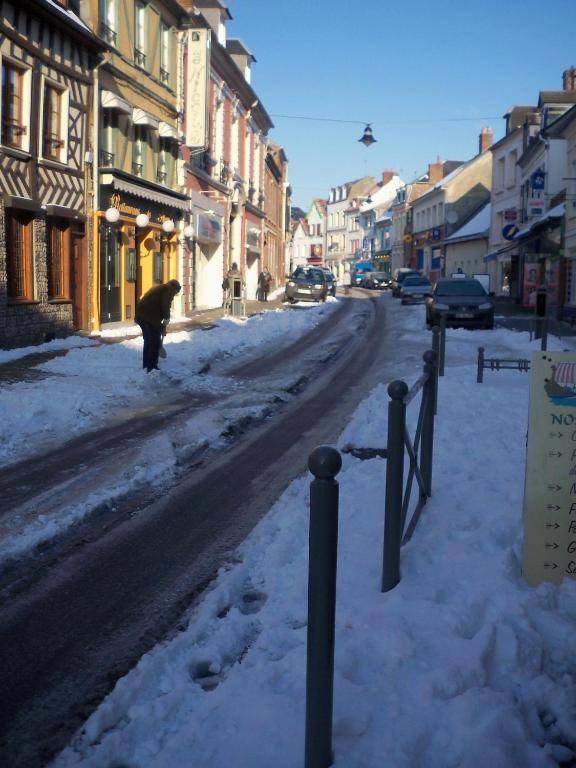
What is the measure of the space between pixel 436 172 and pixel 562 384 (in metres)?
70.5

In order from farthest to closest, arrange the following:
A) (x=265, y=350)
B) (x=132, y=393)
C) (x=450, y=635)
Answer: (x=265, y=350) < (x=132, y=393) < (x=450, y=635)

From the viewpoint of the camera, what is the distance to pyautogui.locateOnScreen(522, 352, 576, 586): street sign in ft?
13.0

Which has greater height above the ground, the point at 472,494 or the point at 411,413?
the point at 411,413

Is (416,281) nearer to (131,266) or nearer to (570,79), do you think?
(570,79)

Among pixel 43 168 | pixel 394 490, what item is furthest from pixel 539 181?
pixel 394 490

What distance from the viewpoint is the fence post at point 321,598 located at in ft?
8.38

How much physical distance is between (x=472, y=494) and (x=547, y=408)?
6.24ft

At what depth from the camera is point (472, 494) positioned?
227 inches

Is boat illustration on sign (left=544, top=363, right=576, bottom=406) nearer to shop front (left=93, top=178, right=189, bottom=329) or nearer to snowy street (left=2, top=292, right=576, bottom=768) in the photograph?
snowy street (left=2, top=292, right=576, bottom=768)

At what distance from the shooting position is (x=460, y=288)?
23453mm

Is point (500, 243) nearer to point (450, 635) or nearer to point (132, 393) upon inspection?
point (132, 393)

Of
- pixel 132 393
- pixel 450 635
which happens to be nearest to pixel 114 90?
pixel 132 393

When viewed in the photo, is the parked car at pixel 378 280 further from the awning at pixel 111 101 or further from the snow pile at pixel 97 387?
the awning at pixel 111 101

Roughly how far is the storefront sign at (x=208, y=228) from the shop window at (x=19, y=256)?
12328 millimetres
